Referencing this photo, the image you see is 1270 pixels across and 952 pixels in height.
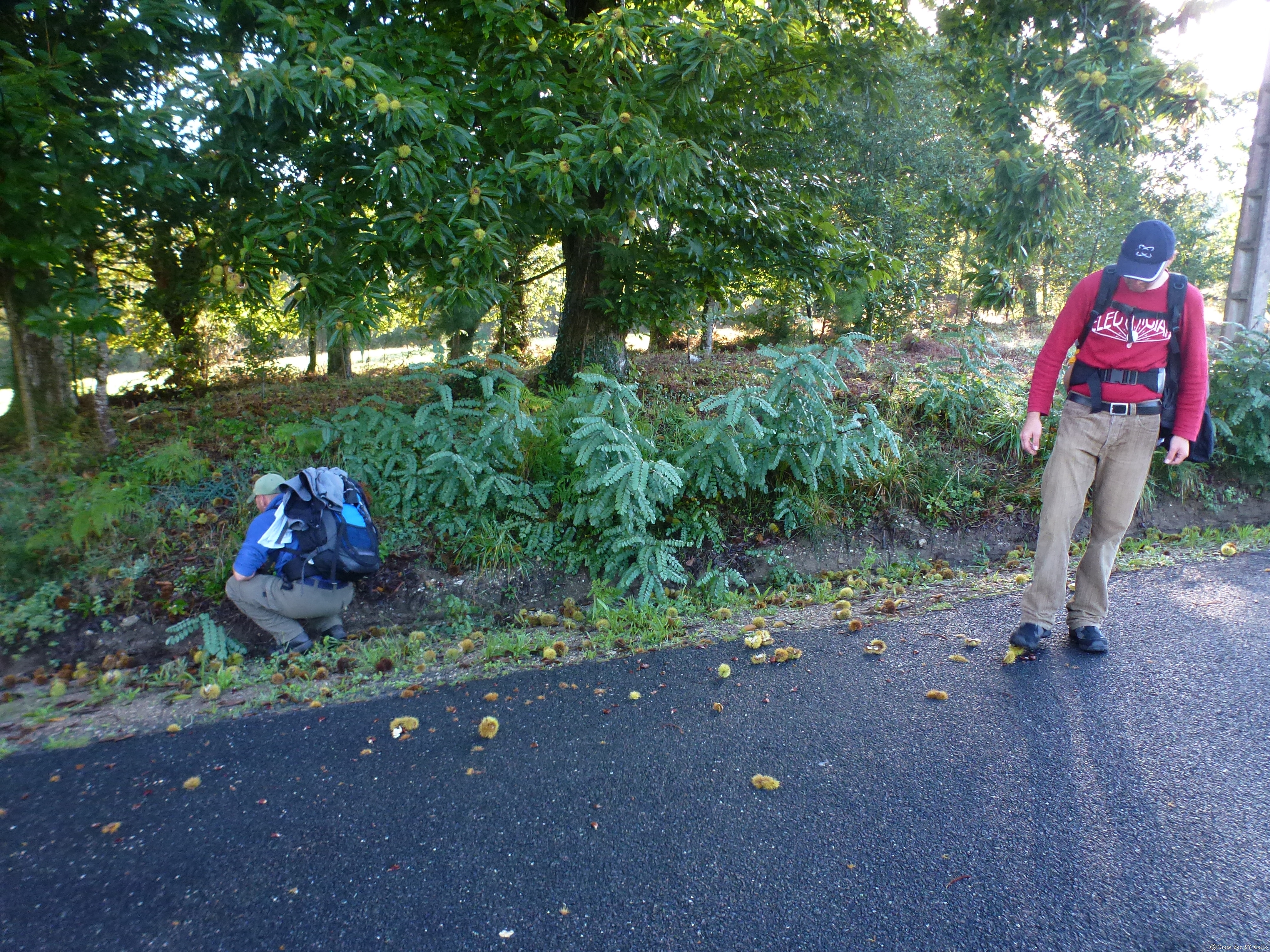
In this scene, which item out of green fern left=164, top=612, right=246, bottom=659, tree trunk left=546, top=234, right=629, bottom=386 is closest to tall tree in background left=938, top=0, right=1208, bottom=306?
tree trunk left=546, top=234, right=629, bottom=386

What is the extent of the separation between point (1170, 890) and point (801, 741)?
1333 mm

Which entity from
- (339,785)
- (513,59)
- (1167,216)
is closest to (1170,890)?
(339,785)

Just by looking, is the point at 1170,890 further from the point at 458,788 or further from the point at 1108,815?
the point at 458,788

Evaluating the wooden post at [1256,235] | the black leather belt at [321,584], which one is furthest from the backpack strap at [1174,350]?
the black leather belt at [321,584]

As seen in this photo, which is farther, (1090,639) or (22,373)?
(22,373)

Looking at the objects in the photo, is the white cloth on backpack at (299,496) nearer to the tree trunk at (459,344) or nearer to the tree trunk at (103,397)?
the tree trunk at (103,397)

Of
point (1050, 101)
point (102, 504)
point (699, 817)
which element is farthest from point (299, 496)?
point (1050, 101)

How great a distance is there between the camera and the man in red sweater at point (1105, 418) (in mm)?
3727

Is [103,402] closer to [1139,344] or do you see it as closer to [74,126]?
[74,126]

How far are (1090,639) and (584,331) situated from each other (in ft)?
18.7

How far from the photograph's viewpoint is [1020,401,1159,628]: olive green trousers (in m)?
3.90

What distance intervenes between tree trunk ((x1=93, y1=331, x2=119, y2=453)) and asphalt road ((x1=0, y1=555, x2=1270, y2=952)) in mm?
3522

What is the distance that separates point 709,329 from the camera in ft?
45.6

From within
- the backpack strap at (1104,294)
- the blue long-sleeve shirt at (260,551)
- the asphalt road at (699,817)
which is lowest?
the asphalt road at (699,817)
